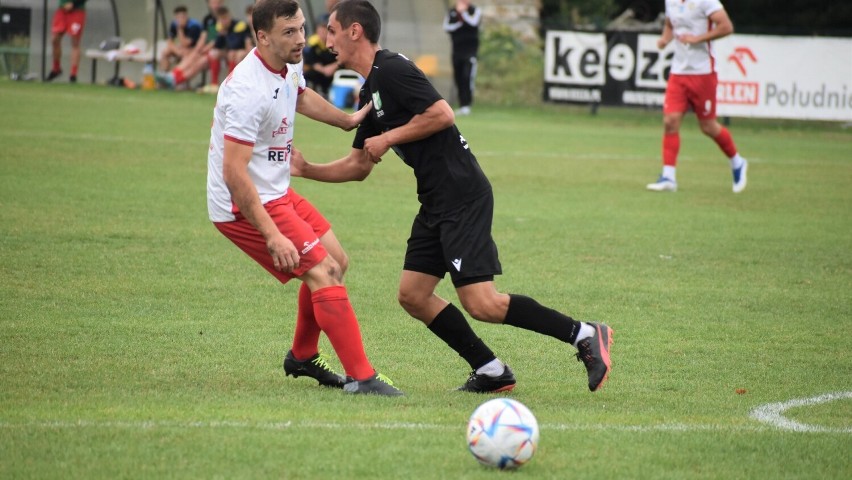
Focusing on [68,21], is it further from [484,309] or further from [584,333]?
[584,333]

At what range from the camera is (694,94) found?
1452 centimetres

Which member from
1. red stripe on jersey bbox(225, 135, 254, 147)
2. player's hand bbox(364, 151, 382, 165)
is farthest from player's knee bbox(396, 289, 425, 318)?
red stripe on jersey bbox(225, 135, 254, 147)

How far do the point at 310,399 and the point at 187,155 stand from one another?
10.6m

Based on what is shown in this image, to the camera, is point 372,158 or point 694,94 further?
point 694,94

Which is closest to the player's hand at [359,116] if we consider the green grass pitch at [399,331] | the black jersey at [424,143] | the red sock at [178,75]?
the black jersey at [424,143]

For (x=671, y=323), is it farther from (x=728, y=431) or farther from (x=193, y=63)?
(x=193, y=63)

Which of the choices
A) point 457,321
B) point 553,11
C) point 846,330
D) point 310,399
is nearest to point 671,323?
point 846,330

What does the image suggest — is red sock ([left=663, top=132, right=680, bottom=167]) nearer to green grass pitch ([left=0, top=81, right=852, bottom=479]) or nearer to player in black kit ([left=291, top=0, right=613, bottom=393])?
green grass pitch ([left=0, top=81, right=852, bottom=479])

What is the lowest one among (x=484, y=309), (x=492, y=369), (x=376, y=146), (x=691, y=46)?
(x=492, y=369)

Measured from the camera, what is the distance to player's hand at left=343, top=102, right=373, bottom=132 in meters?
6.08

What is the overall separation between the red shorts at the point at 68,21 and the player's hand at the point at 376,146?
22.6m

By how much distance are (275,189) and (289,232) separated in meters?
0.25

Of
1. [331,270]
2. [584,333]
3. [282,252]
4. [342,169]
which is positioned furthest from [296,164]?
[584,333]

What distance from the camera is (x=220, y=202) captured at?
5824 mm
